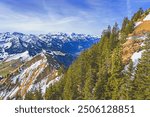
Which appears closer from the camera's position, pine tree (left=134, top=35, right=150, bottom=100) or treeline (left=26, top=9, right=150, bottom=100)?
pine tree (left=134, top=35, right=150, bottom=100)

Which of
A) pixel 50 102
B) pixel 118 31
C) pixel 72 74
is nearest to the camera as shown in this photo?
pixel 50 102

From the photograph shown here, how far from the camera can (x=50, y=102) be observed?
24703 millimetres

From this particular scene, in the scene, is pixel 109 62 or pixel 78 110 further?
pixel 109 62

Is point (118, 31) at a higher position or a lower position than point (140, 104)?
higher

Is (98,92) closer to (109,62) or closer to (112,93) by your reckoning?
(112,93)

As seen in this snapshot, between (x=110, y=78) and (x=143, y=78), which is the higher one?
(x=143, y=78)

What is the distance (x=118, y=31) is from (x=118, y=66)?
6062 cm

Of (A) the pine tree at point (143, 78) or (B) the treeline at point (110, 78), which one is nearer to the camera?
(A) the pine tree at point (143, 78)

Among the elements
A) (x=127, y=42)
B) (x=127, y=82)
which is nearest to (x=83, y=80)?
(x=127, y=42)

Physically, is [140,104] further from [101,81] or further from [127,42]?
[127,42]

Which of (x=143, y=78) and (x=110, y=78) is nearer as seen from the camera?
(x=143, y=78)

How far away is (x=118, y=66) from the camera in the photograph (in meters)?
82.2

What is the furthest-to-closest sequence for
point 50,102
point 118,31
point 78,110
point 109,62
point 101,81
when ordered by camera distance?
point 118,31 < point 109,62 < point 101,81 < point 50,102 < point 78,110

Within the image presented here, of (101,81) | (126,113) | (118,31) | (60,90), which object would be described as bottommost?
(60,90)
